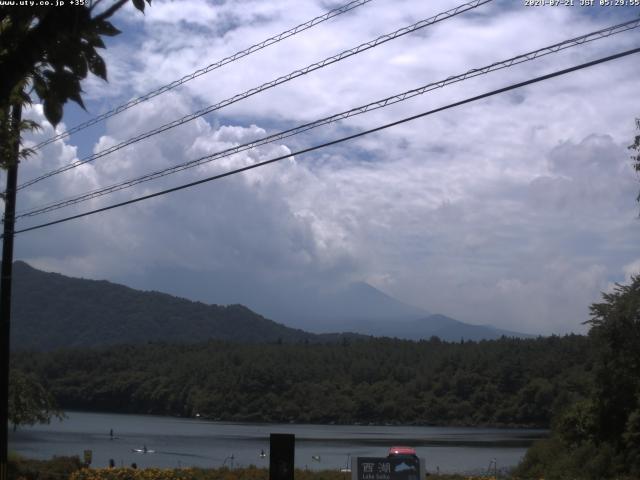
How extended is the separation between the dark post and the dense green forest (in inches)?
2860

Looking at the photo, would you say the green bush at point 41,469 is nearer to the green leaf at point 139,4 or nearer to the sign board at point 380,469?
the sign board at point 380,469

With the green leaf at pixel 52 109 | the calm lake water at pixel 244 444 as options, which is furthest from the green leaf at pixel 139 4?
the calm lake water at pixel 244 444

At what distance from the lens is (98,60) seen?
5898 mm

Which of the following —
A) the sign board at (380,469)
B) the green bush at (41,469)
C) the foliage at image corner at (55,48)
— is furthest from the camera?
the green bush at (41,469)

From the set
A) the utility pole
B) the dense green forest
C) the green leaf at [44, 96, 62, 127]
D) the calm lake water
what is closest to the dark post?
the utility pole

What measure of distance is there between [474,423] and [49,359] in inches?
2097

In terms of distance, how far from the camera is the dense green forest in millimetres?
92438

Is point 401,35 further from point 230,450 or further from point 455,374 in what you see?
point 455,374

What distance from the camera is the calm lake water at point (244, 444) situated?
49531 mm

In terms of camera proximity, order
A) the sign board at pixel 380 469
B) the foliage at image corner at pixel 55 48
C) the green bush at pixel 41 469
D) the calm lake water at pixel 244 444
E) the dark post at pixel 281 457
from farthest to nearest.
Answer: the calm lake water at pixel 244 444 → the green bush at pixel 41 469 → the sign board at pixel 380 469 → the dark post at pixel 281 457 → the foliage at image corner at pixel 55 48

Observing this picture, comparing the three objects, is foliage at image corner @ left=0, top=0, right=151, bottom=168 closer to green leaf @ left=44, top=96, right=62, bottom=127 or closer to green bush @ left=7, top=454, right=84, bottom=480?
green leaf @ left=44, top=96, right=62, bottom=127

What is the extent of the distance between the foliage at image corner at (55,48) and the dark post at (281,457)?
8.25m

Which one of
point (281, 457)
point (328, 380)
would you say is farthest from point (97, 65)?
point (328, 380)

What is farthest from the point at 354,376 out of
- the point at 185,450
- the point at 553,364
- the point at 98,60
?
the point at 98,60
